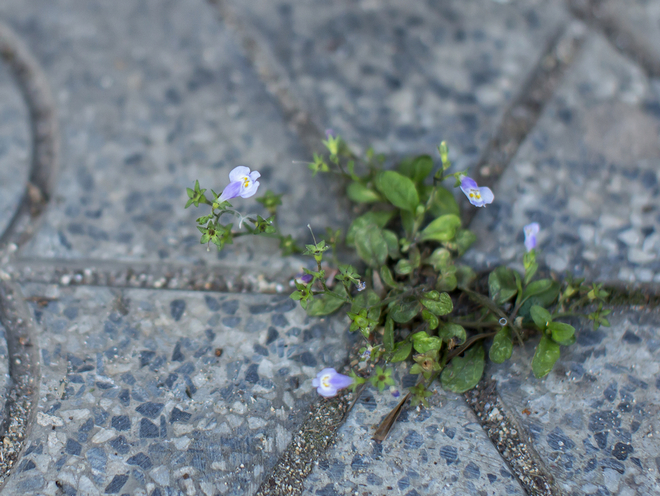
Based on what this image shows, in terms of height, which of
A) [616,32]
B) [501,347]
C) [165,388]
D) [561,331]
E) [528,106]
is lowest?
[165,388]

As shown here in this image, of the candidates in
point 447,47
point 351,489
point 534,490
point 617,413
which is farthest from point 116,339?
point 447,47

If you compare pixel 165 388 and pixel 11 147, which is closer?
pixel 165 388

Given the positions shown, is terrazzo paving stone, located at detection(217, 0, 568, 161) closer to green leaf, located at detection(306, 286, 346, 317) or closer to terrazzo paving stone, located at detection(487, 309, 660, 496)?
green leaf, located at detection(306, 286, 346, 317)

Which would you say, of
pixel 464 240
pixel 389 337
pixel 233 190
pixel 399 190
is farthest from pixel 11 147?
Result: pixel 464 240

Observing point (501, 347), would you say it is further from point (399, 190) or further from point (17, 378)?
point (17, 378)

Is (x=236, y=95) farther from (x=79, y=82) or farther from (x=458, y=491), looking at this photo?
(x=458, y=491)

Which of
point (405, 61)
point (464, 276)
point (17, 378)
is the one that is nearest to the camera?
point (17, 378)

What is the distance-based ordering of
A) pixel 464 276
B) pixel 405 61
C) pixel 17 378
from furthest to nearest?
pixel 405 61
pixel 464 276
pixel 17 378

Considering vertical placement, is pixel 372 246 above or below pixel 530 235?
below
